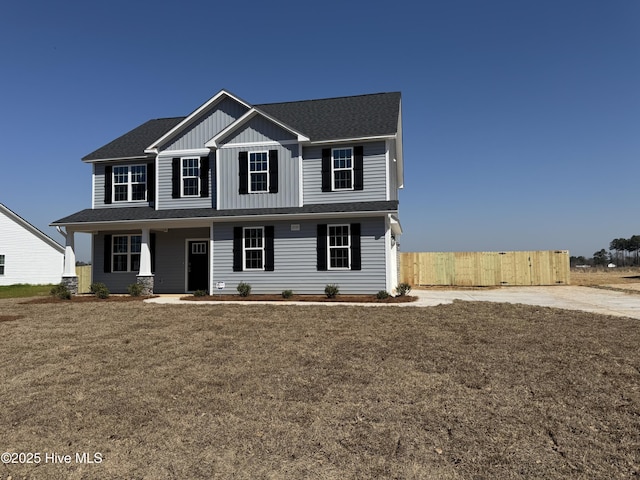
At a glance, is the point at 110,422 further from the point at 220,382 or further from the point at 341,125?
the point at 341,125

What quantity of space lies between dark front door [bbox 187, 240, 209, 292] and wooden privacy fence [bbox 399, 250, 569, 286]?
1182 cm

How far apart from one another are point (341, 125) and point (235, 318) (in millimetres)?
9784

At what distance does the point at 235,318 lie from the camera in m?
10.7

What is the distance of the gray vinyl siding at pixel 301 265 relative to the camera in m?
15.7

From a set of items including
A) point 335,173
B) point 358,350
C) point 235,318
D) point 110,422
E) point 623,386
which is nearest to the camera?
point 110,422

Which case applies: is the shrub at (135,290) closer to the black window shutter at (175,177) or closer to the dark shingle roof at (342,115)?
the black window shutter at (175,177)

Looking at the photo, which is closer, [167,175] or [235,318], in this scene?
[235,318]

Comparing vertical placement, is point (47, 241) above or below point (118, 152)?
below

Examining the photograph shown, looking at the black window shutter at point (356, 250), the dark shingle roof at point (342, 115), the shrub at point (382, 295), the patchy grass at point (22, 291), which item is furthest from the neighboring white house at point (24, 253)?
the shrub at point (382, 295)

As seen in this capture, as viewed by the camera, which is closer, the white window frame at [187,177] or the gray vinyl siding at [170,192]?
the gray vinyl siding at [170,192]

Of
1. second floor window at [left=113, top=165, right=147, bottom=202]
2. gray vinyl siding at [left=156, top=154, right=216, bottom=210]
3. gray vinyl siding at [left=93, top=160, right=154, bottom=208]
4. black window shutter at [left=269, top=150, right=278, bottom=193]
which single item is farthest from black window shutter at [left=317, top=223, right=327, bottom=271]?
gray vinyl siding at [left=93, top=160, right=154, bottom=208]

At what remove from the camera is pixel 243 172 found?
16969 millimetres

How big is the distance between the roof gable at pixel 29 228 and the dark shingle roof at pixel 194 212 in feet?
51.5

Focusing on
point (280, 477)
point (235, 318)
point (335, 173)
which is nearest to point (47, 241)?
point (335, 173)
